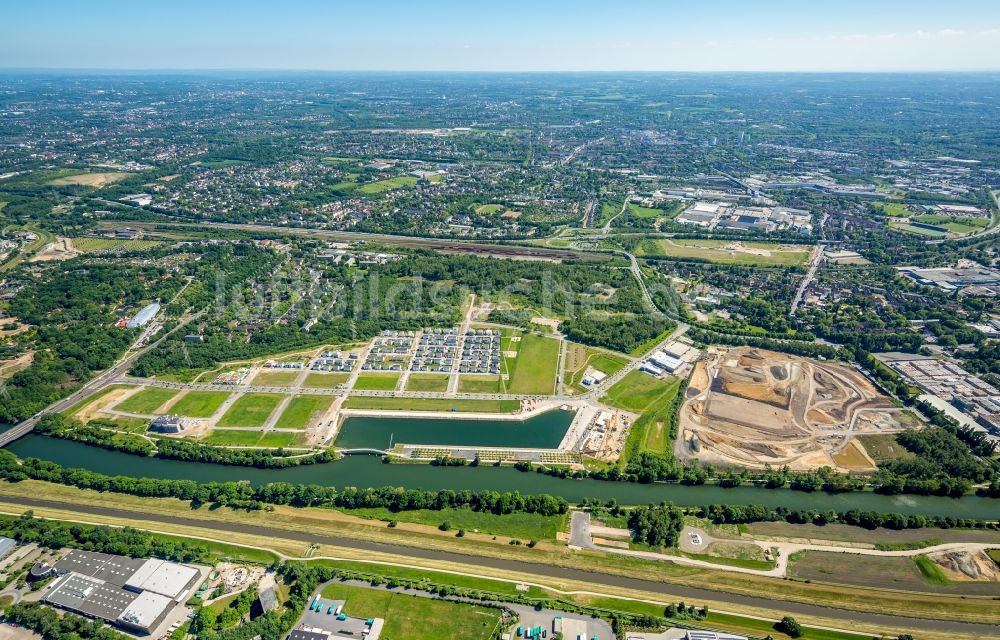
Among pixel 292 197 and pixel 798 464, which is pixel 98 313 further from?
pixel 798 464

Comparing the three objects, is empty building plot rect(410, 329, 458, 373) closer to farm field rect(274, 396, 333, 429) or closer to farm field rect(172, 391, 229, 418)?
farm field rect(274, 396, 333, 429)

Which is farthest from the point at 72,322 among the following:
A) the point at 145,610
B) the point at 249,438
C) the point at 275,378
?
the point at 145,610

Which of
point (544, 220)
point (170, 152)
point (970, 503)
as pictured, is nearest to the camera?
point (970, 503)

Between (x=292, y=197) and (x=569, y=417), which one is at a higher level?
(x=292, y=197)

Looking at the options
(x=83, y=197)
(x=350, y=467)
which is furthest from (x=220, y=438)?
(x=83, y=197)

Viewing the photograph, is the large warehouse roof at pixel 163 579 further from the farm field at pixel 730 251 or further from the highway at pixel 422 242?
the farm field at pixel 730 251

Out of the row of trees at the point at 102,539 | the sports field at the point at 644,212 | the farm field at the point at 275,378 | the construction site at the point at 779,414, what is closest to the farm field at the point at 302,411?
the farm field at the point at 275,378
